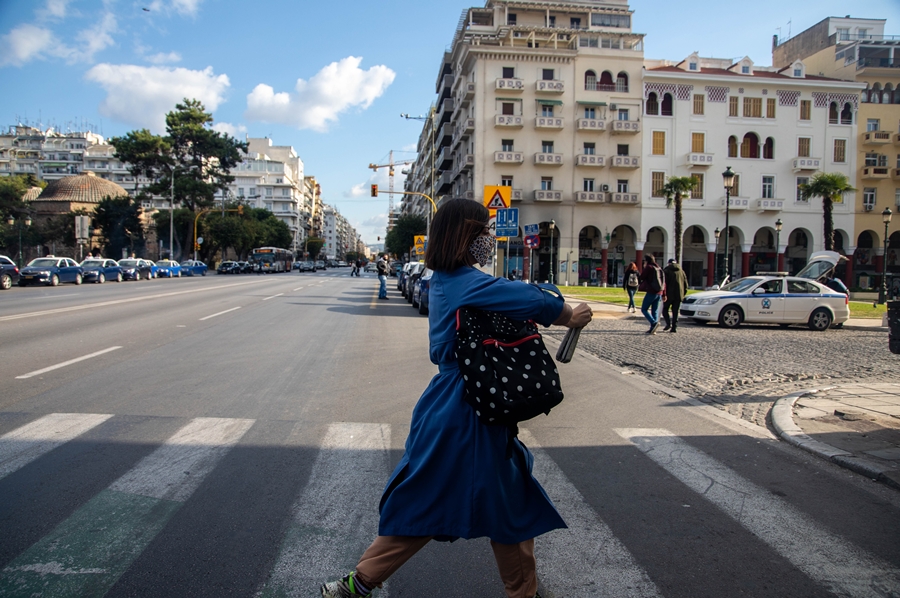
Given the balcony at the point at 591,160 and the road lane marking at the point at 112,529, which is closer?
the road lane marking at the point at 112,529

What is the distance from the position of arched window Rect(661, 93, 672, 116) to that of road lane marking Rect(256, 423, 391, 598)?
167 feet

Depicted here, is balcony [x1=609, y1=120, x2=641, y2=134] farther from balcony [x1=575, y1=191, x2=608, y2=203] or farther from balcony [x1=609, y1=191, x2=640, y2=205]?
balcony [x1=575, y1=191, x2=608, y2=203]

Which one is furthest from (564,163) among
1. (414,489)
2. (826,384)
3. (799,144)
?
(414,489)

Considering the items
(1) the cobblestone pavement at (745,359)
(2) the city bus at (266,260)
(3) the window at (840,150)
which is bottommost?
(1) the cobblestone pavement at (745,359)

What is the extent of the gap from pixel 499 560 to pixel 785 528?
2245mm

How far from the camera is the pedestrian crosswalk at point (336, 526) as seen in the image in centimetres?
298

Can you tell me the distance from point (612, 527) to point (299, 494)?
2036 mm

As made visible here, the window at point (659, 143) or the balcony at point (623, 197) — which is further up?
the window at point (659, 143)

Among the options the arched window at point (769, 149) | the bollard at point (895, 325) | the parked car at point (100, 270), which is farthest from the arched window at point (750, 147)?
the bollard at point (895, 325)

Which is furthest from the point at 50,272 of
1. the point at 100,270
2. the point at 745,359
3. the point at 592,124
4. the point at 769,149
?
the point at 769,149

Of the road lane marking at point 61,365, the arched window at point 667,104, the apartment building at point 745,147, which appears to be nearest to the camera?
the road lane marking at point 61,365

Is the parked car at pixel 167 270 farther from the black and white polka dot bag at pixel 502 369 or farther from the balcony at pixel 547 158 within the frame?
the black and white polka dot bag at pixel 502 369

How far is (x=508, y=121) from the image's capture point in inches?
1950

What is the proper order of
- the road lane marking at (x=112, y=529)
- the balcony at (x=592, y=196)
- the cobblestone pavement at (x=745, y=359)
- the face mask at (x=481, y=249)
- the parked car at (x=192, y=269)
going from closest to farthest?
the face mask at (x=481, y=249), the road lane marking at (x=112, y=529), the cobblestone pavement at (x=745, y=359), the balcony at (x=592, y=196), the parked car at (x=192, y=269)
